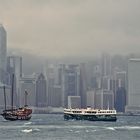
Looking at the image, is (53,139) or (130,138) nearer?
(53,139)

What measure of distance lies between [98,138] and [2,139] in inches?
913

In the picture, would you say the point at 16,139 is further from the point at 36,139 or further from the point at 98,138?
the point at 98,138

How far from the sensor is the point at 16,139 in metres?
141

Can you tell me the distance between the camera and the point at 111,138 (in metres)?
146

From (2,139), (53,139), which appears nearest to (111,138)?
(53,139)

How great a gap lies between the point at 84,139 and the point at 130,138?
12.3 metres

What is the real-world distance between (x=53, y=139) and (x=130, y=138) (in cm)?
2051

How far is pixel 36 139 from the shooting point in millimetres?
140500

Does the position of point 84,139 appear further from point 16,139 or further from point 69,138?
point 16,139

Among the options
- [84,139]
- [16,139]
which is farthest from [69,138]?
[16,139]

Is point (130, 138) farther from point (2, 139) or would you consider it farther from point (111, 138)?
point (2, 139)

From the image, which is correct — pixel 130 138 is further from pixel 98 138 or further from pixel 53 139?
pixel 53 139

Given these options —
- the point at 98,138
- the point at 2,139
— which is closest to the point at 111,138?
the point at 98,138

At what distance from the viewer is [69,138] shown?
145 metres
